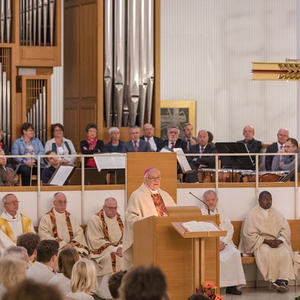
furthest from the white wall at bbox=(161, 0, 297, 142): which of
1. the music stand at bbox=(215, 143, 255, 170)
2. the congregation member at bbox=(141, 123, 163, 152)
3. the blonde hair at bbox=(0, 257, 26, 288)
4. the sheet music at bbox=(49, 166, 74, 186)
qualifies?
the blonde hair at bbox=(0, 257, 26, 288)

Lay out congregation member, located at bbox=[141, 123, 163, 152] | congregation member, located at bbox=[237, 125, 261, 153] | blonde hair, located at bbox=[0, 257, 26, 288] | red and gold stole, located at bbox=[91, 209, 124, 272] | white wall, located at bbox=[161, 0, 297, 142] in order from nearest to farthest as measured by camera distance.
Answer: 1. blonde hair, located at bbox=[0, 257, 26, 288]
2. red and gold stole, located at bbox=[91, 209, 124, 272]
3. congregation member, located at bbox=[141, 123, 163, 152]
4. congregation member, located at bbox=[237, 125, 261, 153]
5. white wall, located at bbox=[161, 0, 297, 142]

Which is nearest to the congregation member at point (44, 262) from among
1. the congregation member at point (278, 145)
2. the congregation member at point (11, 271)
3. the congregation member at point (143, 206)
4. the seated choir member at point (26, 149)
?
the congregation member at point (11, 271)

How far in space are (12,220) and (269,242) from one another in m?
3.30

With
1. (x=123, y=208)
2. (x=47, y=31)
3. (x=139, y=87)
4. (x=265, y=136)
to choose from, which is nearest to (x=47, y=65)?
(x=47, y=31)

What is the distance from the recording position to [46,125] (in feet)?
44.8

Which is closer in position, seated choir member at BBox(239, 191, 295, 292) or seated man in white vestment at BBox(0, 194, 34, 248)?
seated man in white vestment at BBox(0, 194, 34, 248)

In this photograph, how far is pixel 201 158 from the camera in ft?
41.6

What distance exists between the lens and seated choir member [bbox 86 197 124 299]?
11.3 metres

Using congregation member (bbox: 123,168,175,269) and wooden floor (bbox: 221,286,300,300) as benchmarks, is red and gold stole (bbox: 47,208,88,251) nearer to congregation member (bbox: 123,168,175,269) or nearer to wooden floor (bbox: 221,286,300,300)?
congregation member (bbox: 123,168,175,269)

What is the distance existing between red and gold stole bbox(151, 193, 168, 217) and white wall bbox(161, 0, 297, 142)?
7.19 m

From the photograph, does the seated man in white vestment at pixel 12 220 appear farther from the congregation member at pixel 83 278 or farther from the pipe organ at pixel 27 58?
the congregation member at pixel 83 278

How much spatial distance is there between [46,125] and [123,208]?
2.33 m

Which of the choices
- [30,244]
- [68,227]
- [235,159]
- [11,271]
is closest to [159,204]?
[68,227]

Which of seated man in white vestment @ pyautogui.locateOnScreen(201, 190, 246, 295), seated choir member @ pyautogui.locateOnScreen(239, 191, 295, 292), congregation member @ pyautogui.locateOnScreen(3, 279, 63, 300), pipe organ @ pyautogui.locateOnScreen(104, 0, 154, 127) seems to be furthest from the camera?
pipe organ @ pyautogui.locateOnScreen(104, 0, 154, 127)
